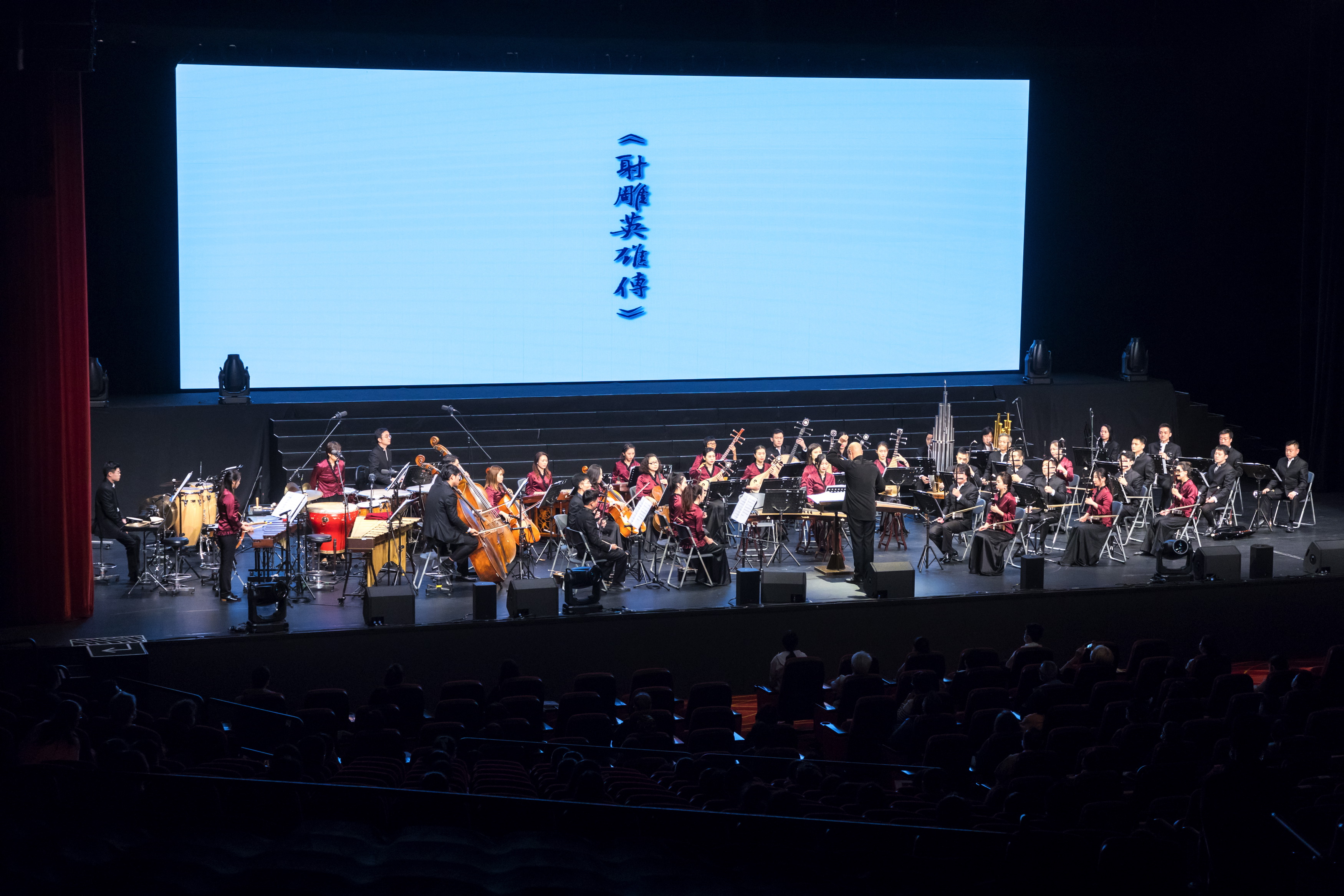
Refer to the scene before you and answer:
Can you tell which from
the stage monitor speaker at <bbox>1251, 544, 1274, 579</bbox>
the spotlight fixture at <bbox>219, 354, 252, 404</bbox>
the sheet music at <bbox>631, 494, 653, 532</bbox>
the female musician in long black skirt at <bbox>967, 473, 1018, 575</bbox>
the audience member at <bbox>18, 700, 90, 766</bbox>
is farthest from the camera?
the spotlight fixture at <bbox>219, 354, 252, 404</bbox>

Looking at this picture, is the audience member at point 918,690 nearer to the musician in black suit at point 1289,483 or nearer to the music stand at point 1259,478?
the music stand at point 1259,478

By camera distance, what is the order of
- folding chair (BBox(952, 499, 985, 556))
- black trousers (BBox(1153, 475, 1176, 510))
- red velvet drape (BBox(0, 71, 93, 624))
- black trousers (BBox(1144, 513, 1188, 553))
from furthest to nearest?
black trousers (BBox(1153, 475, 1176, 510)) < folding chair (BBox(952, 499, 985, 556)) < black trousers (BBox(1144, 513, 1188, 553)) < red velvet drape (BBox(0, 71, 93, 624))

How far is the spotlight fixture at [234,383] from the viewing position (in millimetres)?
18016

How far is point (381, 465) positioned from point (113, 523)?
3294 mm

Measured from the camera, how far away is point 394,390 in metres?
19.9

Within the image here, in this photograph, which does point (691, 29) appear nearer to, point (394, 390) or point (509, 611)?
point (394, 390)

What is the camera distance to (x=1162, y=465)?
681 inches

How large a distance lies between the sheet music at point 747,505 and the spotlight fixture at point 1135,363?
31.7 ft

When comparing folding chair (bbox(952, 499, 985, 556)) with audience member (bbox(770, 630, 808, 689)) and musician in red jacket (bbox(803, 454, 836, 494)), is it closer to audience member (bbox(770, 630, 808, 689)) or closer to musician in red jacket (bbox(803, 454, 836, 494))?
musician in red jacket (bbox(803, 454, 836, 494))

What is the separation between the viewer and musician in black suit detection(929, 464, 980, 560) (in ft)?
49.6

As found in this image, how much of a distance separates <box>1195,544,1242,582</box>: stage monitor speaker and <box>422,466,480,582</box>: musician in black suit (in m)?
A: 7.68

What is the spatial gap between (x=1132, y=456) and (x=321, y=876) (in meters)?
15.3

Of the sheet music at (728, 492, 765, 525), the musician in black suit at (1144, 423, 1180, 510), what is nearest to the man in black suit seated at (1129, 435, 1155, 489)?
the musician in black suit at (1144, 423, 1180, 510)

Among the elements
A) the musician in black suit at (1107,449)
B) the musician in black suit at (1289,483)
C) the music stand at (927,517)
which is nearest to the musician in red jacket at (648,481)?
the music stand at (927,517)
